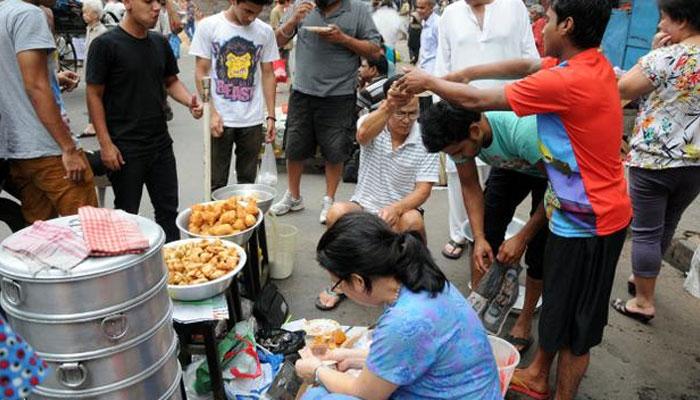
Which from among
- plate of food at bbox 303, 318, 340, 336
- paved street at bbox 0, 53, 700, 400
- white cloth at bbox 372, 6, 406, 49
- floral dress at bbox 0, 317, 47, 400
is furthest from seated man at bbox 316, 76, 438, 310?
white cloth at bbox 372, 6, 406, 49

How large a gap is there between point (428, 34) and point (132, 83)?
15.2 ft

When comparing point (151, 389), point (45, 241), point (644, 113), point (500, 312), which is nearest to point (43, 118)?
point (45, 241)

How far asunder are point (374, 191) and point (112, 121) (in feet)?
5.23

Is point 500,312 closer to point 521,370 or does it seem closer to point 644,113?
point 521,370

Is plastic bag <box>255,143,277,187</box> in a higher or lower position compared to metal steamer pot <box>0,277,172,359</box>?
lower

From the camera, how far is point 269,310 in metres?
3.07

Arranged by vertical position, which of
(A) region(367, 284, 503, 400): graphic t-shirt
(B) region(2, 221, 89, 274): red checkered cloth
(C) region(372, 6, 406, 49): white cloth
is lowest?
(A) region(367, 284, 503, 400): graphic t-shirt

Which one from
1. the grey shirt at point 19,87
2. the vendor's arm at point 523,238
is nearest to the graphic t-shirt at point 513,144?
the vendor's arm at point 523,238

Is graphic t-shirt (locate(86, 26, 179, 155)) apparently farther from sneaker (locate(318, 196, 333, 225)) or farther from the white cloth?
the white cloth

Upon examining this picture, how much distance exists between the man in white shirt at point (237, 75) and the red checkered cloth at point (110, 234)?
1987 mm

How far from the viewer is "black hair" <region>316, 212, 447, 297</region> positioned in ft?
5.49

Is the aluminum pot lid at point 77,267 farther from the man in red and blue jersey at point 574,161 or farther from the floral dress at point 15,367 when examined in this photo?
the man in red and blue jersey at point 574,161

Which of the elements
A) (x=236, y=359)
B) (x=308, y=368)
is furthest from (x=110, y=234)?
(x=236, y=359)

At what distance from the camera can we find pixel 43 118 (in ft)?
9.04
